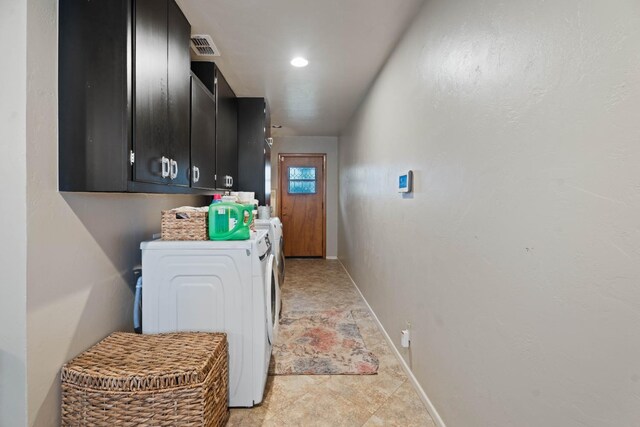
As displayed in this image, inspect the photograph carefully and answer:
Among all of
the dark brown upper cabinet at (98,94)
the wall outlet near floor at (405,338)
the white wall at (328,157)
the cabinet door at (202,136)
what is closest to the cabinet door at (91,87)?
the dark brown upper cabinet at (98,94)

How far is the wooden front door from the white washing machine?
14.3 feet

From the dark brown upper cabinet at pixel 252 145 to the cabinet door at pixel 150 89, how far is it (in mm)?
1808

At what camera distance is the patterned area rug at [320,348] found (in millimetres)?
2234

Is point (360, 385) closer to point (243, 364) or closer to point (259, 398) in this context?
point (259, 398)

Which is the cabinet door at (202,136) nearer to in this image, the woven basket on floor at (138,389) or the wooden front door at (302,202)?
the woven basket on floor at (138,389)

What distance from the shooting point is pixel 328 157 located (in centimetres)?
605

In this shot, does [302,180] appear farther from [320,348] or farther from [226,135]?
[320,348]

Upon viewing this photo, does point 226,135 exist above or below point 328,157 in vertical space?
below

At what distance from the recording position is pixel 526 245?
3.35 feet

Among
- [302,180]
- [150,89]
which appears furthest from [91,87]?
[302,180]

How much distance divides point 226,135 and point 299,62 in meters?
0.95

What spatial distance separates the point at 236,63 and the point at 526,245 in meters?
2.55

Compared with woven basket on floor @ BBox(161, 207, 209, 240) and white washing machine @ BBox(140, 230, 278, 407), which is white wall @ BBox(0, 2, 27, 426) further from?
woven basket on floor @ BBox(161, 207, 209, 240)

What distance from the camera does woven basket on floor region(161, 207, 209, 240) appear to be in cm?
184
